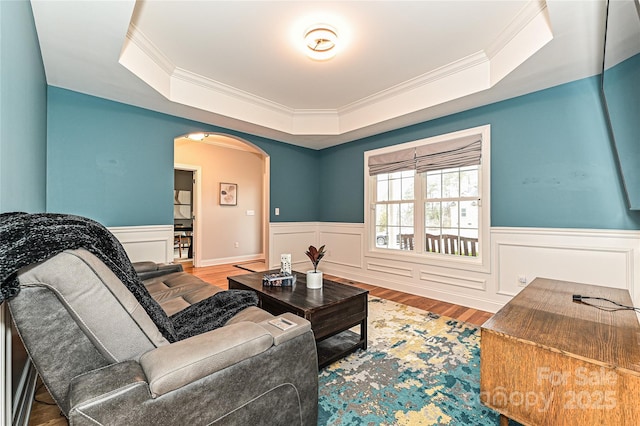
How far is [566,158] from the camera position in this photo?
8.59 feet

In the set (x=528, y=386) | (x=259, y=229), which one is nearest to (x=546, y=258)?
(x=528, y=386)

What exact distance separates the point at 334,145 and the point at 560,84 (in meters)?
3.11

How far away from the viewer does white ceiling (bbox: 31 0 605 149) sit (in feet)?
6.59

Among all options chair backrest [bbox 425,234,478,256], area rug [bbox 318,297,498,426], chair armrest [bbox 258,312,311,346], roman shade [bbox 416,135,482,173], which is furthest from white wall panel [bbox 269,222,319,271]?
chair armrest [bbox 258,312,311,346]

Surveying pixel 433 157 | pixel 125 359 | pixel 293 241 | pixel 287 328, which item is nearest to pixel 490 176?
pixel 433 157

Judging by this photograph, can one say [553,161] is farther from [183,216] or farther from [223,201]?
[183,216]

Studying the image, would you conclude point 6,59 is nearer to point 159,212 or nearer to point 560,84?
point 159,212

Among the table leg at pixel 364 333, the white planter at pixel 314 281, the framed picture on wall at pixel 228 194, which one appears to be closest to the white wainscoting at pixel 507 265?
the table leg at pixel 364 333

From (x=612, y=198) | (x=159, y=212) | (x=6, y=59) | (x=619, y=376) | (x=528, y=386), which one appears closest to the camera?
(x=619, y=376)

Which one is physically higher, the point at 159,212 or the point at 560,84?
the point at 560,84

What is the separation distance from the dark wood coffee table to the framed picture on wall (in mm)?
3939

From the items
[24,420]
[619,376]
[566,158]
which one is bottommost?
[24,420]

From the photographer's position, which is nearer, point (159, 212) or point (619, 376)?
point (619, 376)

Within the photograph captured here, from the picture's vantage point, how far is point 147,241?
327 cm
